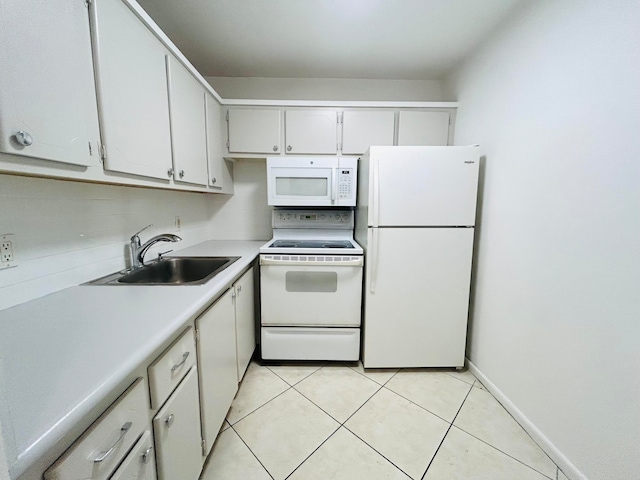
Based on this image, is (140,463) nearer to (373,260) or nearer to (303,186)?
(373,260)

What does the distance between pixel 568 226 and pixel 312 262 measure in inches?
55.0

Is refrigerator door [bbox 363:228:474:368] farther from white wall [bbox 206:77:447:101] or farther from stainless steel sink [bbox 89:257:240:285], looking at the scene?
white wall [bbox 206:77:447:101]

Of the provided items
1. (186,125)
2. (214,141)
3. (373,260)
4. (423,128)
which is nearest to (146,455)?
(373,260)

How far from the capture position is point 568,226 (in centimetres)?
118

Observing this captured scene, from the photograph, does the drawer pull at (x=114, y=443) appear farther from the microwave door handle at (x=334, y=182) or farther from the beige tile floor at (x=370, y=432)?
the microwave door handle at (x=334, y=182)

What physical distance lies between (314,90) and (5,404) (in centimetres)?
272

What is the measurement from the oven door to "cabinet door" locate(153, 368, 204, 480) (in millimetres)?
873

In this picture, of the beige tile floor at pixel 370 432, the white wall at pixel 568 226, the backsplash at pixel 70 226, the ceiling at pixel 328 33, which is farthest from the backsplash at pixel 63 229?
the white wall at pixel 568 226

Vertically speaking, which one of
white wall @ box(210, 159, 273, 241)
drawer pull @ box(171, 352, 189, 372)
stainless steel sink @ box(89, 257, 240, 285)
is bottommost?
drawer pull @ box(171, 352, 189, 372)

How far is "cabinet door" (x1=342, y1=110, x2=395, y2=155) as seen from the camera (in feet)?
7.01

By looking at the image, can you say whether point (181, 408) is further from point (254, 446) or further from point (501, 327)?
point (501, 327)

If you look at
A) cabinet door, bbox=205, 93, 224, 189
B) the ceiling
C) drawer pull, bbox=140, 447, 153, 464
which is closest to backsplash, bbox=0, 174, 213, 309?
cabinet door, bbox=205, 93, 224, 189

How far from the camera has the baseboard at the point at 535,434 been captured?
1.15 metres

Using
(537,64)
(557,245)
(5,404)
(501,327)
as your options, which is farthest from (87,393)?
(537,64)
